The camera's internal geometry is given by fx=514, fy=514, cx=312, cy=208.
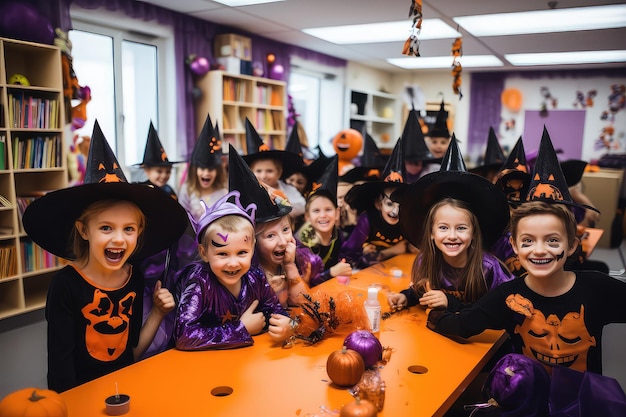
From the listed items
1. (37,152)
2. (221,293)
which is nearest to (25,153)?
(37,152)

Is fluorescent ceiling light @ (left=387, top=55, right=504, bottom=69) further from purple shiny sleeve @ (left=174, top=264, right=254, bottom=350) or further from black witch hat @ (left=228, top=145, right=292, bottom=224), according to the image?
purple shiny sleeve @ (left=174, top=264, right=254, bottom=350)

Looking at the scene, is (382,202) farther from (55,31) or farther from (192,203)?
(55,31)

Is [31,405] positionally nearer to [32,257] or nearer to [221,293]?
[221,293]

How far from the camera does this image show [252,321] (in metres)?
2.09

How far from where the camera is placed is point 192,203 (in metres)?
4.42

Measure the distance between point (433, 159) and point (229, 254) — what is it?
2.86 m

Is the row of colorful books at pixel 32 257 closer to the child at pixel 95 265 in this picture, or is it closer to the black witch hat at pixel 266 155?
the black witch hat at pixel 266 155

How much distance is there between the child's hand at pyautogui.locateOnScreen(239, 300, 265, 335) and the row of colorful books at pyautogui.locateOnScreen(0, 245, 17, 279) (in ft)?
9.74

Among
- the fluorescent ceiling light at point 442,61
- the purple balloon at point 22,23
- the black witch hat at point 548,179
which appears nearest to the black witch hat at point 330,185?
the black witch hat at point 548,179

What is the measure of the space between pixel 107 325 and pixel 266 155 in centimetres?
232

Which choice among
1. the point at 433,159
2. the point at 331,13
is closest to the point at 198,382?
the point at 433,159

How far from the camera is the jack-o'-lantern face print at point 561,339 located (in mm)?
1849

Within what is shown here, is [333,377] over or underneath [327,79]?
underneath

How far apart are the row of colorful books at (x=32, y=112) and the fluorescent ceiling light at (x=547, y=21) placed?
13.8 feet
